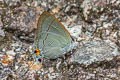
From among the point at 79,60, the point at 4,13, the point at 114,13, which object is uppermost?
the point at 4,13

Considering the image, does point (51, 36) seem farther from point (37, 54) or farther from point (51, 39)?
point (37, 54)

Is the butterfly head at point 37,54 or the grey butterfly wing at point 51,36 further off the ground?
the grey butterfly wing at point 51,36

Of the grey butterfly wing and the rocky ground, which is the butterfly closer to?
the grey butterfly wing

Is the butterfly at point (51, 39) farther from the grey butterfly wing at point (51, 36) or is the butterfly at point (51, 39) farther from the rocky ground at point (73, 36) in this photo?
the rocky ground at point (73, 36)

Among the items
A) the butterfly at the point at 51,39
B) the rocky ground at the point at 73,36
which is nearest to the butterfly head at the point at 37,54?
the butterfly at the point at 51,39

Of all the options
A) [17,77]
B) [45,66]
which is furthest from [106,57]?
[17,77]

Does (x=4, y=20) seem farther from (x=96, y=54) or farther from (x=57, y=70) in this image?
(x=96, y=54)

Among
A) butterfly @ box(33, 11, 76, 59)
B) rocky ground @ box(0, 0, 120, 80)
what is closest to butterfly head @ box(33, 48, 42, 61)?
butterfly @ box(33, 11, 76, 59)

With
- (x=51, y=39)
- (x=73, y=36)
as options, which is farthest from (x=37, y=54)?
(x=73, y=36)
